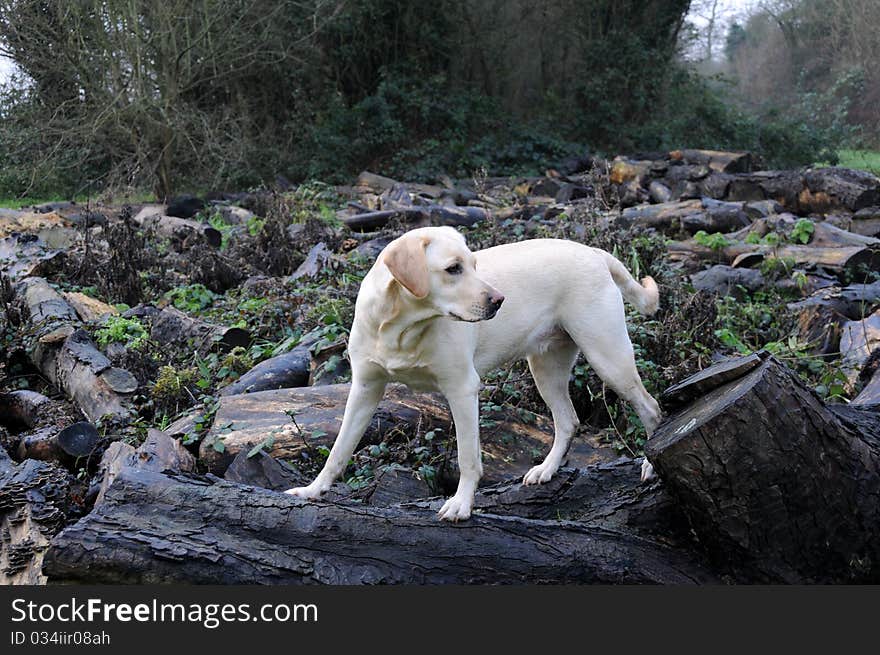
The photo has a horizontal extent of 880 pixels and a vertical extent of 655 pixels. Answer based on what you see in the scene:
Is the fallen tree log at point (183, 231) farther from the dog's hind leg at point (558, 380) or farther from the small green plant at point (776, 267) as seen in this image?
the dog's hind leg at point (558, 380)

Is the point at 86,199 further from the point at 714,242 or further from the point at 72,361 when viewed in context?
the point at 714,242

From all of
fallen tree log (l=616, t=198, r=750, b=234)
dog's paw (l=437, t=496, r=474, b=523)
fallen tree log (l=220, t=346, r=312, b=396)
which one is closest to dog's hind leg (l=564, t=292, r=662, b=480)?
dog's paw (l=437, t=496, r=474, b=523)

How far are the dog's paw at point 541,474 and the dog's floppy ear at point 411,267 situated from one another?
1.28m

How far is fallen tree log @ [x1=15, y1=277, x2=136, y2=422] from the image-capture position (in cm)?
607

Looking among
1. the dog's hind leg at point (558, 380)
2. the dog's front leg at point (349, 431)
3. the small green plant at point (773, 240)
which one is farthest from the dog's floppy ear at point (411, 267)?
the small green plant at point (773, 240)

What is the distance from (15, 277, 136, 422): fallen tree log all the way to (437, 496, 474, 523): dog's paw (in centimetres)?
307

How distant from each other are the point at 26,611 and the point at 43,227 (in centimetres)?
1020

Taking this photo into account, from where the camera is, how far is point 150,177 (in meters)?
17.1

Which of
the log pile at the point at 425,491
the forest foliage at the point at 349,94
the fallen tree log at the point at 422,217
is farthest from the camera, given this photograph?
the forest foliage at the point at 349,94

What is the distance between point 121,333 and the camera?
282 inches

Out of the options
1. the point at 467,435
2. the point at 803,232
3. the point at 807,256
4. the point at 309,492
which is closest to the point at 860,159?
the point at 803,232

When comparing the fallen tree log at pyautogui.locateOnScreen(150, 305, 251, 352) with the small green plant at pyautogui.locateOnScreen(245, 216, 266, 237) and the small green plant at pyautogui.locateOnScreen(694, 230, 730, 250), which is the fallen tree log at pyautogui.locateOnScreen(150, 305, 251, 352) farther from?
the small green plant at pyautogui.locateOnScreen(694, 230, 730, 250)

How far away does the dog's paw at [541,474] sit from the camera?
415 cm

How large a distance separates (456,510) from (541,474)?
0.79 metres
